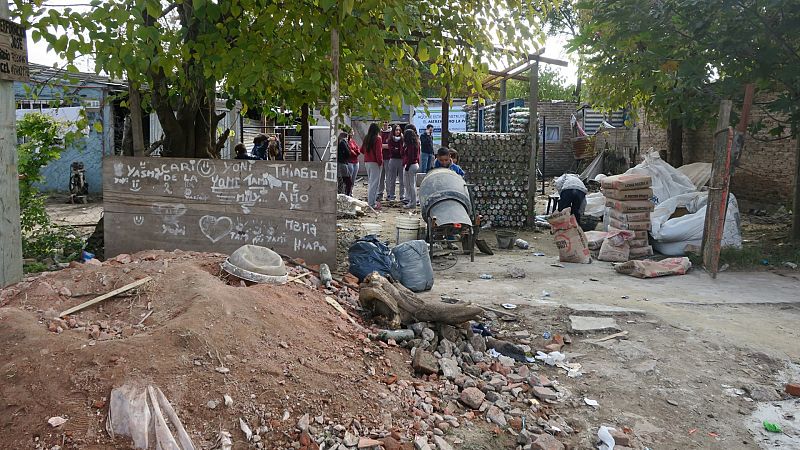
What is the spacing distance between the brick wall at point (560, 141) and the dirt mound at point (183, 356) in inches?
833

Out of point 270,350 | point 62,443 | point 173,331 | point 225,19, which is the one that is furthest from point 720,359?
point 225,19

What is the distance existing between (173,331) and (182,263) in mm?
1619

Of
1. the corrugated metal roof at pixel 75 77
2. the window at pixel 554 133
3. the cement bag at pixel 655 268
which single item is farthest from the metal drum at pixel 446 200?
the window at pixel 554 133

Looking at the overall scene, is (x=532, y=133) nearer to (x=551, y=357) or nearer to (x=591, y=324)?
(x=591, y=324)

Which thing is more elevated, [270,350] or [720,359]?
[270,350]

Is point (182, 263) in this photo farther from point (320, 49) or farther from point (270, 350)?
point (320, 49)

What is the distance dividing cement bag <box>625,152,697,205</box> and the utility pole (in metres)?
9.98

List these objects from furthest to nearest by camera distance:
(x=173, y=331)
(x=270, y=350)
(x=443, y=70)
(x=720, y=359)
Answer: (x=443, y=70) < (x=720, y=359) < (x=270, y=350) < (x=173, y=331)

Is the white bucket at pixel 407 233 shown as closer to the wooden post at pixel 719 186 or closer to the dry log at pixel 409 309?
the dry log at pixel 409 309

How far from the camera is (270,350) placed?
4.12 meters

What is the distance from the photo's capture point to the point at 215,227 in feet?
23.1

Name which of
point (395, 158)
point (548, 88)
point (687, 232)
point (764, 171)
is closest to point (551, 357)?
point (687, 232)

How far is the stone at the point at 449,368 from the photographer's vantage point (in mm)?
4582

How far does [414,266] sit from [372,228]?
5.06m
